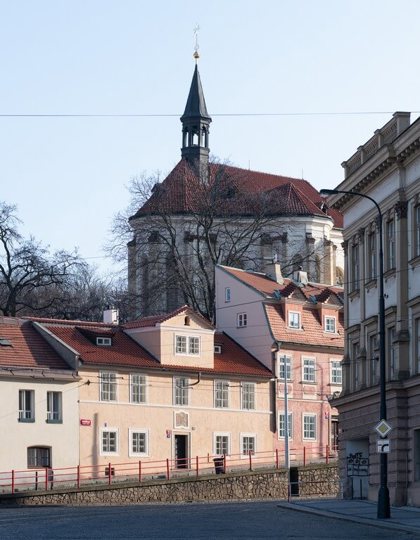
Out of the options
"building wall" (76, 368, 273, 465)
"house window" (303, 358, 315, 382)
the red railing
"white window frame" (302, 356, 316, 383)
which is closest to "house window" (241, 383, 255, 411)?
"building wall" (76, 368, 273, 465)

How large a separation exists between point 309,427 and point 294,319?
6036mm

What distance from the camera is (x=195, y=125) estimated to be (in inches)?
5226

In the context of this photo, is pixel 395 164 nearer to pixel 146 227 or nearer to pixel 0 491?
pixel 0 491

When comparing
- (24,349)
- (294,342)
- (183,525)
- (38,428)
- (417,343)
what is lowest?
(183,525)

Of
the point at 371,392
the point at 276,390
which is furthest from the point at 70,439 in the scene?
the point at 371,392

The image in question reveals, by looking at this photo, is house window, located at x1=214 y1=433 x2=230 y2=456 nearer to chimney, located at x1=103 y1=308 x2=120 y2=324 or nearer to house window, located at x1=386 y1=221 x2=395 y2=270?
chimney, located at x1=103 y1=308 x2=120 y2=324

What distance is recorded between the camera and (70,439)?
6488 cm

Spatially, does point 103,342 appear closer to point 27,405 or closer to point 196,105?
point 27,405

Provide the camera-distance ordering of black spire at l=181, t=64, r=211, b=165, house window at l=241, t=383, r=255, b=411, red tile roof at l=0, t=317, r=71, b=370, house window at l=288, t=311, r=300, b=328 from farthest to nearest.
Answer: black spire at l=181, t=64, r=211, b=165, house window at l=288, t=311, r=300, b=328, house window at l=241, t=383, r=255, b=411, red tile roof at l=0, t=317, r=71, b=370

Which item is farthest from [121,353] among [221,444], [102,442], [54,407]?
[221,444]

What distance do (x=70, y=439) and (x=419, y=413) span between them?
24.6m

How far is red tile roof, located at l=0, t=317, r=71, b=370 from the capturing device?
64938mm

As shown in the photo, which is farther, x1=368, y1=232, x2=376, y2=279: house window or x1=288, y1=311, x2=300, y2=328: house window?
x1=288, y1=311, x2=300, y2=328: house window

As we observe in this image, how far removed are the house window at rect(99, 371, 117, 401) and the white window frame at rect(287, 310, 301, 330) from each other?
13.2m
